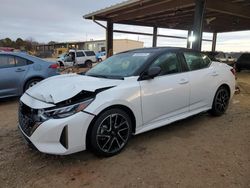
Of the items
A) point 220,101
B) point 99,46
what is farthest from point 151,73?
point 99,46

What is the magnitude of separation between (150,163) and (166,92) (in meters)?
1.17

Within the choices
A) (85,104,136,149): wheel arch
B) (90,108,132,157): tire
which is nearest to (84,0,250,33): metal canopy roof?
(85,104,136,149): wheel arch

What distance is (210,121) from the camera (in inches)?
186

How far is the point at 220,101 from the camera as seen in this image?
16.2 feet

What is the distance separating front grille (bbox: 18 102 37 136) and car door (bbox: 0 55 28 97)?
3.18m

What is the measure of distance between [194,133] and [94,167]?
6.42ft

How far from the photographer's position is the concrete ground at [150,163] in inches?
105

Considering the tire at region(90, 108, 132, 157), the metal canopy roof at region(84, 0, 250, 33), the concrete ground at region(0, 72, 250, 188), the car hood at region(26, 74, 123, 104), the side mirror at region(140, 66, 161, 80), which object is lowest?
the concrete ground at region(0, 72, 250, 188)

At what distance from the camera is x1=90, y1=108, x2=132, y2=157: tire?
9.84 ft

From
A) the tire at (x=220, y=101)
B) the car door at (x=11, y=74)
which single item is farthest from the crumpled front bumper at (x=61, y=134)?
the car door at (x=11, y=74)

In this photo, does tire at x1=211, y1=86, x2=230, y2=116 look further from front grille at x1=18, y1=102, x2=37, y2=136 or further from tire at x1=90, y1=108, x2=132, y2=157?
front grille at x1=18, y1=102, x2=37, y2=136

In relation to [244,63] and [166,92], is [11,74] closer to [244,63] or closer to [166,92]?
[166,92]

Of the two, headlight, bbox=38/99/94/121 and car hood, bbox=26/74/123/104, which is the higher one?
car hood, bbox=26/74/123/104

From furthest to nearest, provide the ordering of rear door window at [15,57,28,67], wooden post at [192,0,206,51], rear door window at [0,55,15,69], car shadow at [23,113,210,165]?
1. wooden post at [192,0,206,51]
2. rear door window at [15,57,28,67]
3. rear door window at [0,55,15,69]
4. car shadow at [23,113,210,165]
